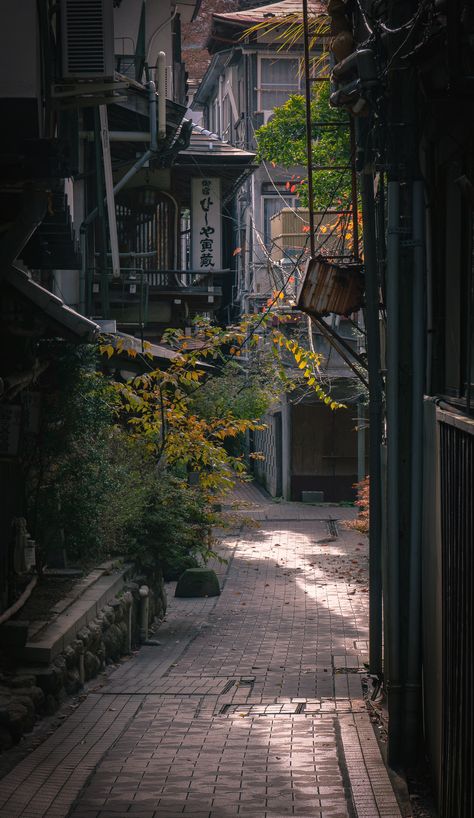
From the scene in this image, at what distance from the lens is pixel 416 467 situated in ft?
29.1

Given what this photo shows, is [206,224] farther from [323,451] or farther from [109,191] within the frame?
[323,451]

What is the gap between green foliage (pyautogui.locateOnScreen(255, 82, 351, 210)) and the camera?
22692 millimetres

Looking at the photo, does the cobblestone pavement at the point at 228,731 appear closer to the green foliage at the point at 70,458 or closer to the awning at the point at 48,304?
the green foliage at the point at 70,458

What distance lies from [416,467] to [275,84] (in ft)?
108

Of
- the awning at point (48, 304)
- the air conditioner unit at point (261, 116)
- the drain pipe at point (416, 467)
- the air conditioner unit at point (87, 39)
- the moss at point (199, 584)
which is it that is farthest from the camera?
the air conditioner unit at point (261, 116)

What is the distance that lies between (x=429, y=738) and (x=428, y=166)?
14.3ft

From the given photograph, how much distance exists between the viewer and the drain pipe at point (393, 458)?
29.0ft

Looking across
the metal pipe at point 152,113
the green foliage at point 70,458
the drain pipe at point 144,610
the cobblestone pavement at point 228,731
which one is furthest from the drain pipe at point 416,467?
the metal pipe at point 152,113

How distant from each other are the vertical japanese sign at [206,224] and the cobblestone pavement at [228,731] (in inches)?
414

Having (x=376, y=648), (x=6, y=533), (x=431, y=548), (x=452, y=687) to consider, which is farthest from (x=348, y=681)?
(x=452, y=687)

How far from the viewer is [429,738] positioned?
842 centimetres

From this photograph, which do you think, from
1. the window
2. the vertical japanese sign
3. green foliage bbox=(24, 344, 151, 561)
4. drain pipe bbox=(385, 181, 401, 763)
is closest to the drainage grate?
the vertical japanese sign

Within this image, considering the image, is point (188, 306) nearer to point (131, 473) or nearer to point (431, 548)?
point (131, 473)

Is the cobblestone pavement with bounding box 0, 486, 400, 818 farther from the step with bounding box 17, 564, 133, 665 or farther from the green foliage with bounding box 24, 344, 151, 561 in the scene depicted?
the green foliage with bounding box 24, 344, 151, 561
